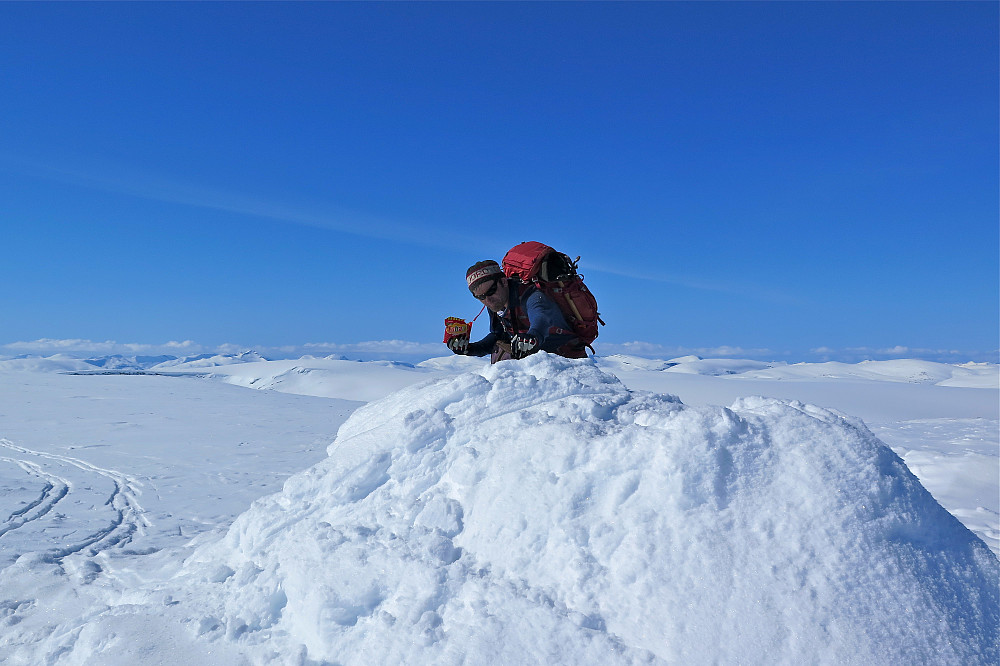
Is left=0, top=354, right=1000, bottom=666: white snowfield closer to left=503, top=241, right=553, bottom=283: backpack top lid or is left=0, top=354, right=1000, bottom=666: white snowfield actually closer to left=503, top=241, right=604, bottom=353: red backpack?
left=503, top=241, right=604, bottom=353: red backpack

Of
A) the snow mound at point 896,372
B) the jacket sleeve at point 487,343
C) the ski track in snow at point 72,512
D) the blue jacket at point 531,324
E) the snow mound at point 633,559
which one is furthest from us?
the snow mound at point 896,372

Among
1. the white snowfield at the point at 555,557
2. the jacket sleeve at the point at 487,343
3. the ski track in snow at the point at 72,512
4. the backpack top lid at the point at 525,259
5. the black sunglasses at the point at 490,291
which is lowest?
the ski track in snow at the point at 72,512

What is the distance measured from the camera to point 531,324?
115 inches

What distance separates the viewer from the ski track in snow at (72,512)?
12.2 feet

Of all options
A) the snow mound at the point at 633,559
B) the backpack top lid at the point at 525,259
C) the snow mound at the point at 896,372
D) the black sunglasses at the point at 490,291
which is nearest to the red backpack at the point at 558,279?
the backpack top lid at the point at 525,259

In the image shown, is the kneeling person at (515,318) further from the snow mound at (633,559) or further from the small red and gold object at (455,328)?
the snow mound at (633,559)

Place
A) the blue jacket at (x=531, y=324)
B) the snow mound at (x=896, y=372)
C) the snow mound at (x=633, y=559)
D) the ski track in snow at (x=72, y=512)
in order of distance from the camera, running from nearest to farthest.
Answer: the snow mound at (x=633, y=559) < the blue jacket at (x=531, y=324) < the ski track in snow at (x=72, y=512) < the snow mound at (x=896, y=372)

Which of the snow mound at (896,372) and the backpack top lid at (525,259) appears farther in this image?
the snow mound at (896,372)

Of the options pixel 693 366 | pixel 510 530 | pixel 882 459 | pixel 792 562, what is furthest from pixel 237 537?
pixel 693 366

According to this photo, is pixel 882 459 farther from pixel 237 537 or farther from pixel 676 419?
pixel 237 537

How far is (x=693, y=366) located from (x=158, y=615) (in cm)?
2424

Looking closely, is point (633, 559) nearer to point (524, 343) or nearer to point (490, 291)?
point (524, 343)

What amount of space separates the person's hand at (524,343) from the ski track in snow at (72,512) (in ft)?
9.54

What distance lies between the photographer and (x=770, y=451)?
2186 millimetres
